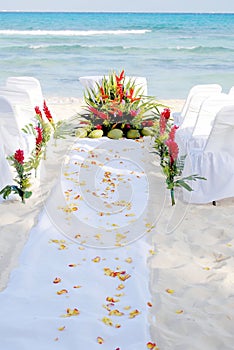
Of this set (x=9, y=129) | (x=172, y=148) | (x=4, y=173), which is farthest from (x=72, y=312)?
(x=9, y=129)

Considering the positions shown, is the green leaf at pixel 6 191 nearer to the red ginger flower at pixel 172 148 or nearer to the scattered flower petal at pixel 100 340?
the red ginger flower at pixel 172 148

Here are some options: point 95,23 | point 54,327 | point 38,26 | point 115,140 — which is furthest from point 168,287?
point 95,23

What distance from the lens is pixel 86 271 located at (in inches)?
126

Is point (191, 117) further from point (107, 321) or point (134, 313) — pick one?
point (107, 321)

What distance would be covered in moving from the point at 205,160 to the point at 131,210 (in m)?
0.75

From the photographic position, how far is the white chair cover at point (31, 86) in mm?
6616

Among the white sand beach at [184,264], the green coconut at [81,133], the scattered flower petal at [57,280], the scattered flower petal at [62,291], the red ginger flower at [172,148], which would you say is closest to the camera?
the white sand beach at [184,264]

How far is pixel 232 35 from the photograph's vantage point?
30906 mm

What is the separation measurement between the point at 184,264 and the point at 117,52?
21.2 m

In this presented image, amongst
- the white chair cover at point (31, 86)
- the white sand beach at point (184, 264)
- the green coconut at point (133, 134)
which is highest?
the white chair cover at point (31, 86)

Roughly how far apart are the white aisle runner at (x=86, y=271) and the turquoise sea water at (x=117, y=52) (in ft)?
28.0

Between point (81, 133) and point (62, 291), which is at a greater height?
point (62, 291)

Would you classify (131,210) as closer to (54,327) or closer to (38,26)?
(54,327)

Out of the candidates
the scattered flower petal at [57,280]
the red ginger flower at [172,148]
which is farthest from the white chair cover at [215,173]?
the scattered flower petal at [57,280]
